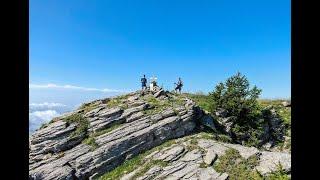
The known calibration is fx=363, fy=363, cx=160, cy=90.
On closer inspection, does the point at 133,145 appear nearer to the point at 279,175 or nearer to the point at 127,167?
the point at 127,167

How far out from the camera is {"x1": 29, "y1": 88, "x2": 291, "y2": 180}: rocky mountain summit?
38.0 meters

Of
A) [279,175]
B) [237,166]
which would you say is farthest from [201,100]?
[279,175]

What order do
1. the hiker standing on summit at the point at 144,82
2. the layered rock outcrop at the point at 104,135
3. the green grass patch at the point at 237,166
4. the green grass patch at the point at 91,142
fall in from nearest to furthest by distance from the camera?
the green grass patch at the point at 237,166 → the layered rock outcrop at the point at 104,135 → the green grass patch at the point at 91,142 → the hiker standing on summit at the point at 144,82

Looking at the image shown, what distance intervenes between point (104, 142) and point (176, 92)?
68.8 ft

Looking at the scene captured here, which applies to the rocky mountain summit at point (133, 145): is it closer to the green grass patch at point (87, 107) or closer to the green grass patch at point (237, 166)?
the green grass patch at point (87, 107)

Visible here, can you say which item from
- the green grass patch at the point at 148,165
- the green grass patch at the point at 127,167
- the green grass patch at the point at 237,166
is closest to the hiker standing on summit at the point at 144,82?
the green grass patch at the point at 127,167

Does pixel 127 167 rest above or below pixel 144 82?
below

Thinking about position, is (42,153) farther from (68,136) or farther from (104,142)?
(104,142)

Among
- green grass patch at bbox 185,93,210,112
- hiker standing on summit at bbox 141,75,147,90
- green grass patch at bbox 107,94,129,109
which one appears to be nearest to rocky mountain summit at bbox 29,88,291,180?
green grass patch at bbox 107,94,129,109

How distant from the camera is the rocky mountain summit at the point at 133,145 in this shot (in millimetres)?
38000

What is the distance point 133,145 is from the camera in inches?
1679
